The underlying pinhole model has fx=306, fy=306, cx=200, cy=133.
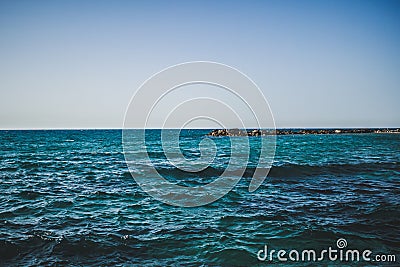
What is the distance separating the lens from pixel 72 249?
302 inches

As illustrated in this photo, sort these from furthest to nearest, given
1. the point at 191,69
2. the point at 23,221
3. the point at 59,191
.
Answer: the point at 59,191, the point at 23,221, the point at 191,69

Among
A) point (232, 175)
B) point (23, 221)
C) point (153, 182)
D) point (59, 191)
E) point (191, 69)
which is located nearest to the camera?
point (191, 69)

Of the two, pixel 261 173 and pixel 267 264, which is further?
pixel 261 173

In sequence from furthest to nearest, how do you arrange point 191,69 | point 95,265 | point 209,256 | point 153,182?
point 153,182, point 191,69, point 209,256, point 95,265

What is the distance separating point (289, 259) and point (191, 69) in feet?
18.2

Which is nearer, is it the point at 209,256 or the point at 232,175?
the point at 209,256

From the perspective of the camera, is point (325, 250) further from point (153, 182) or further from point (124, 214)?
point (153, 182)

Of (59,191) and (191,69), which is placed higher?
(191,69)

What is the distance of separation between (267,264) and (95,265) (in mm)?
3870

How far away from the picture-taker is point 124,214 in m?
10.7

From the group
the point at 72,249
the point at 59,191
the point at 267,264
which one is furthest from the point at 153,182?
the point at 267,264

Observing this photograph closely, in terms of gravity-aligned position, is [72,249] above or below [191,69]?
below

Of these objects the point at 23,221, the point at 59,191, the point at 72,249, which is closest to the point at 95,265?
the point at 72,249

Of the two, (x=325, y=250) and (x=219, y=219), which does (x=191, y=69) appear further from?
(x=325, y=250)
